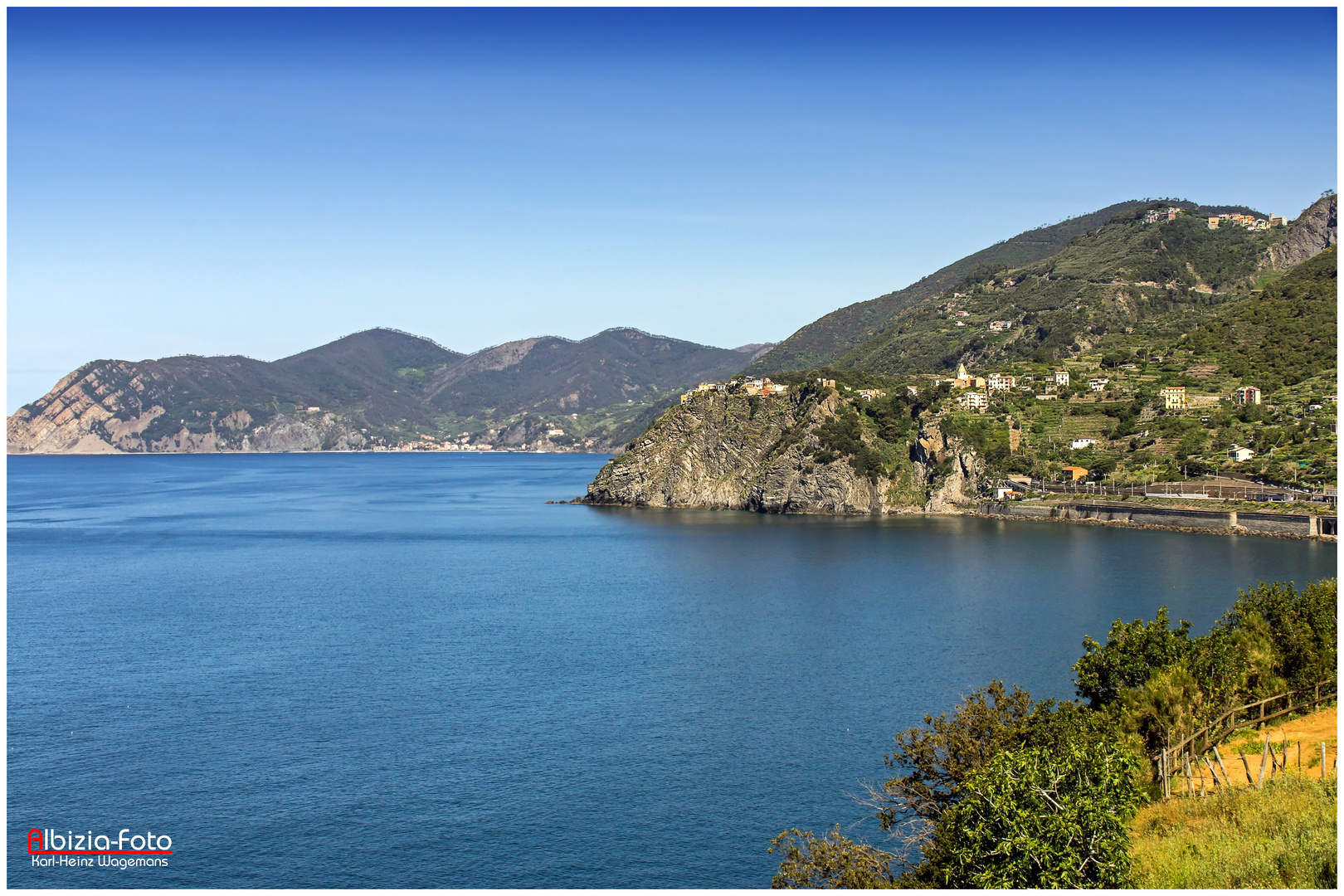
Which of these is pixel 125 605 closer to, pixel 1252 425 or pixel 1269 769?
pixel 1269 769

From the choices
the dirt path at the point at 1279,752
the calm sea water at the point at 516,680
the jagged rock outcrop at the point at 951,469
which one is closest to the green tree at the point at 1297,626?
the dirt path at the point at 1279,752

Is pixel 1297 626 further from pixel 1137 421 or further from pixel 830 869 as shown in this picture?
pixel 1137 421

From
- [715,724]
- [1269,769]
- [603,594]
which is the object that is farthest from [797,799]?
[603,594]

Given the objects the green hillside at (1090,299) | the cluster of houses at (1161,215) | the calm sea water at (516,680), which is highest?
the cluster of houses at (1161,215)

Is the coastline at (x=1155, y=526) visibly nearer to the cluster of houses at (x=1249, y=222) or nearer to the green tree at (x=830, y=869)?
the green tree at (x=830, y=869)

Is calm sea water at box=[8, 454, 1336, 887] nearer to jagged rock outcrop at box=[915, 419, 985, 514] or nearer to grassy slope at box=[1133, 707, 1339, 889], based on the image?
grassy slope at box=[1133, 707, 1339, 889]

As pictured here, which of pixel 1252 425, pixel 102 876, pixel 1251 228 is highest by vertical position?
pixel 1251 228
